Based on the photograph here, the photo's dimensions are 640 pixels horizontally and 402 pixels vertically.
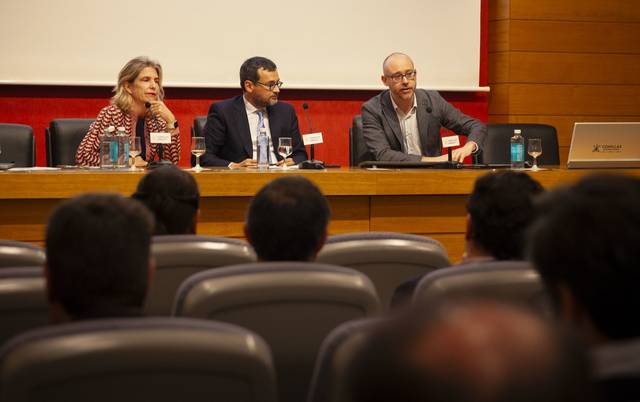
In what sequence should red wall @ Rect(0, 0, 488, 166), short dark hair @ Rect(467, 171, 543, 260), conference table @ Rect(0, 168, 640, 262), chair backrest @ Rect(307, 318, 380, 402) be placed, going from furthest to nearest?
red wall @ Rect(0, 0, 488, 166), conference table @ Rect(0, 168, 640, 262), short dark hair @ Rect(467, 171, 543, 260), chair backrest @ Rect(307, 318, 380, 402)

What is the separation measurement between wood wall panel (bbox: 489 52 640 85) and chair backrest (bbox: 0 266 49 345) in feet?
20.3

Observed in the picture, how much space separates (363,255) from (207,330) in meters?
1.18

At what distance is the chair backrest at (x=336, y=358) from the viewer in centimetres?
135

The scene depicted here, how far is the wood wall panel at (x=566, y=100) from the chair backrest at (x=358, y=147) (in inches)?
89.5

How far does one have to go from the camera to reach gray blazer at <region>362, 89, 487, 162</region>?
558 centimetres

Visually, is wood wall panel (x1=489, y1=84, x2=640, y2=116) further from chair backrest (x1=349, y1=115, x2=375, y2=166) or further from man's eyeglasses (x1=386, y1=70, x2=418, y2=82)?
chair backrest (x1=349, y1=115, x2=375, y2=166)

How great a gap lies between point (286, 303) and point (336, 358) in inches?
14.4

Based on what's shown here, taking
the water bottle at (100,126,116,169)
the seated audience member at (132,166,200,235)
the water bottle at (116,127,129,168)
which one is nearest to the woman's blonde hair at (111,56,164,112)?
the water bottle at (116,127,129,168)

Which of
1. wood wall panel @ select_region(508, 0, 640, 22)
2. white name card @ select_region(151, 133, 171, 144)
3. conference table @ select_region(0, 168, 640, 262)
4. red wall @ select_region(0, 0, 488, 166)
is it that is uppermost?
wood wall panel @ select_region(508, 0, 640, 22)

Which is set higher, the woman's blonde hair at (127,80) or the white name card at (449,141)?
the woman's blonde hair at (127,80)

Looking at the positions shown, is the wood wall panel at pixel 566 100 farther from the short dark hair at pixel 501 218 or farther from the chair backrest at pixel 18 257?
the chair backrest at pixel 18 257

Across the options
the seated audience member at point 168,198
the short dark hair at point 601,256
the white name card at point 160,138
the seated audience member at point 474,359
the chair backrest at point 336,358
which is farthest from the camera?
the white name card at point 160,138

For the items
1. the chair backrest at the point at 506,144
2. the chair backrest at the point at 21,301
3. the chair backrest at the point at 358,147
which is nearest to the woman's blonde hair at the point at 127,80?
the chair backrest at the point at 358,147

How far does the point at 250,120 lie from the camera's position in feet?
18.9
